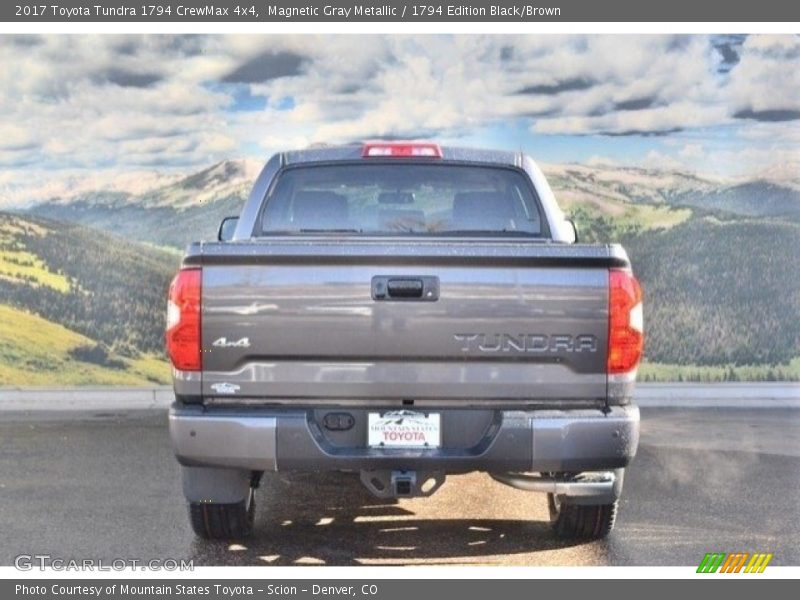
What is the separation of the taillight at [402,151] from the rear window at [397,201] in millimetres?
74

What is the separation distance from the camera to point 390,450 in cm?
467

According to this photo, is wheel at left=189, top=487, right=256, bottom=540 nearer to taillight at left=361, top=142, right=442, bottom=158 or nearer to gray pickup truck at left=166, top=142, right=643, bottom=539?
gray pickup truck at left=166, top=142, right=643, bottom=539

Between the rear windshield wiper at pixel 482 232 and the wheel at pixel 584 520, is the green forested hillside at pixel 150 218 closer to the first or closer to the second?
the rear windshield wiper at pixel 482 232

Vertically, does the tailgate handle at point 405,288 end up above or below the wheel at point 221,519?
above

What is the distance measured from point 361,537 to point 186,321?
5.79ft

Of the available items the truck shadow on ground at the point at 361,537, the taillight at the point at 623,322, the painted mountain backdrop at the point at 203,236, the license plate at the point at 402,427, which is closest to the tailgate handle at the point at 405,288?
the license plate at the point at 402,427

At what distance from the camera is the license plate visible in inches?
184

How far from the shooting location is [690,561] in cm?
535

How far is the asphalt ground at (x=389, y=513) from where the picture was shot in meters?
5.43

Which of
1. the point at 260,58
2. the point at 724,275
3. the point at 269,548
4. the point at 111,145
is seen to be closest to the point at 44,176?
the point at 111,145

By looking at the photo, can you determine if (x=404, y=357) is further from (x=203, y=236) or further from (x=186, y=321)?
(x=203, y=236)

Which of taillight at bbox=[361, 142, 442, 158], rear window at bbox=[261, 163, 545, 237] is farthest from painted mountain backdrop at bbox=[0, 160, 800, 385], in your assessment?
taillight at bbox=[361, 142, 442, 158]
